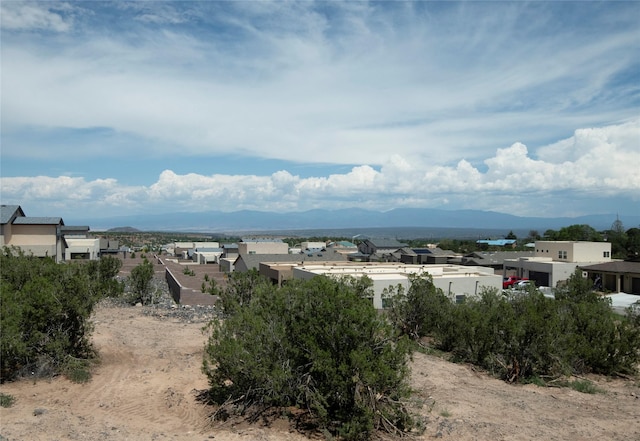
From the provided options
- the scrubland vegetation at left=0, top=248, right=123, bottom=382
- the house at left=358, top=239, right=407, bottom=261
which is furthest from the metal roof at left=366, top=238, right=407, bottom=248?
the scrubland vegetation at left=0, top=248, right=123, bottom=382

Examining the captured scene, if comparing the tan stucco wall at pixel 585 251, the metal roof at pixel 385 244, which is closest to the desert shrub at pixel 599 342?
the tan stucco wall at pixel 585 251

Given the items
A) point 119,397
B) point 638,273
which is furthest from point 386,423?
point 638,273

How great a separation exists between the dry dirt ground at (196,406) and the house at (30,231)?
60.2ft

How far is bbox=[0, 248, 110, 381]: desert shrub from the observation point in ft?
43.4

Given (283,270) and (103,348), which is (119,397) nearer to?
(103,348)

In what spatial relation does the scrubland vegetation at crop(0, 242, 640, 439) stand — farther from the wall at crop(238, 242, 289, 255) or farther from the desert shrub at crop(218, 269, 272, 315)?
the wall at crop(238, 242, 289, 255)

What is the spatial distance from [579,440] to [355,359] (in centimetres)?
513

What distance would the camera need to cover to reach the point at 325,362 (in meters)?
10.5

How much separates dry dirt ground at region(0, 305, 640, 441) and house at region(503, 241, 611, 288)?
105 ft

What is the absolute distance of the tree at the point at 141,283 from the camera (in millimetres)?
30922

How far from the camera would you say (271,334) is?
11320mm

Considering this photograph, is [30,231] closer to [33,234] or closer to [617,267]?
[33,234]

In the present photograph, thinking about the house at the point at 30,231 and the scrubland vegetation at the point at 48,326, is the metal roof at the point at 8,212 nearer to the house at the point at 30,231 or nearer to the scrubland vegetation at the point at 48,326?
the house at the point at 30,231

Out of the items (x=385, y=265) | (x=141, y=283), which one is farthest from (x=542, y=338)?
(x=385, y=265)
